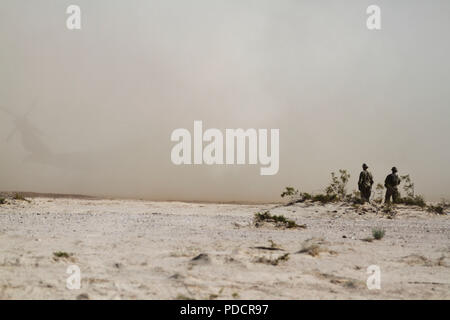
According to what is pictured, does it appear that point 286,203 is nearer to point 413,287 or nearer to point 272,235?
point 272,235

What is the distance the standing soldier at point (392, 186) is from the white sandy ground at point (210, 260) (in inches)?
328

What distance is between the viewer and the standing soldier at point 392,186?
22.8 m

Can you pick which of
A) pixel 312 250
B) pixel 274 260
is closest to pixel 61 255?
pixel 274 260

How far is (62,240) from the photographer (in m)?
10.6

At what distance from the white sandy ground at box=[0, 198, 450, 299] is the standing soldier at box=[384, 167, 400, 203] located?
8327mm

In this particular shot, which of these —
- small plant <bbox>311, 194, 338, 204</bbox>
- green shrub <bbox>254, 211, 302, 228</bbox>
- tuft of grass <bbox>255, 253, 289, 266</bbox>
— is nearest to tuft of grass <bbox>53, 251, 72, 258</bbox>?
tuft of grass <bbox>255, 253, 289, 266</bbox>

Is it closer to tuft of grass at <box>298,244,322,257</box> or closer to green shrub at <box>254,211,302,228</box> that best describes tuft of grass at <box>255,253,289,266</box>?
tuft of grass at <box>298,244,322,257</box>

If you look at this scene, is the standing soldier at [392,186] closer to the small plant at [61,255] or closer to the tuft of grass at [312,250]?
the tuft of grass at [312,250]

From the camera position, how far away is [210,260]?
8.51 metres

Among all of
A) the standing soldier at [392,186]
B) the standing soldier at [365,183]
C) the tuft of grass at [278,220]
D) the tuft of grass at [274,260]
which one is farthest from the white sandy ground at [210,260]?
the standing soldier at [392,186]

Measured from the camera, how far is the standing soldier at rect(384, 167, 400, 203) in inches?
896
